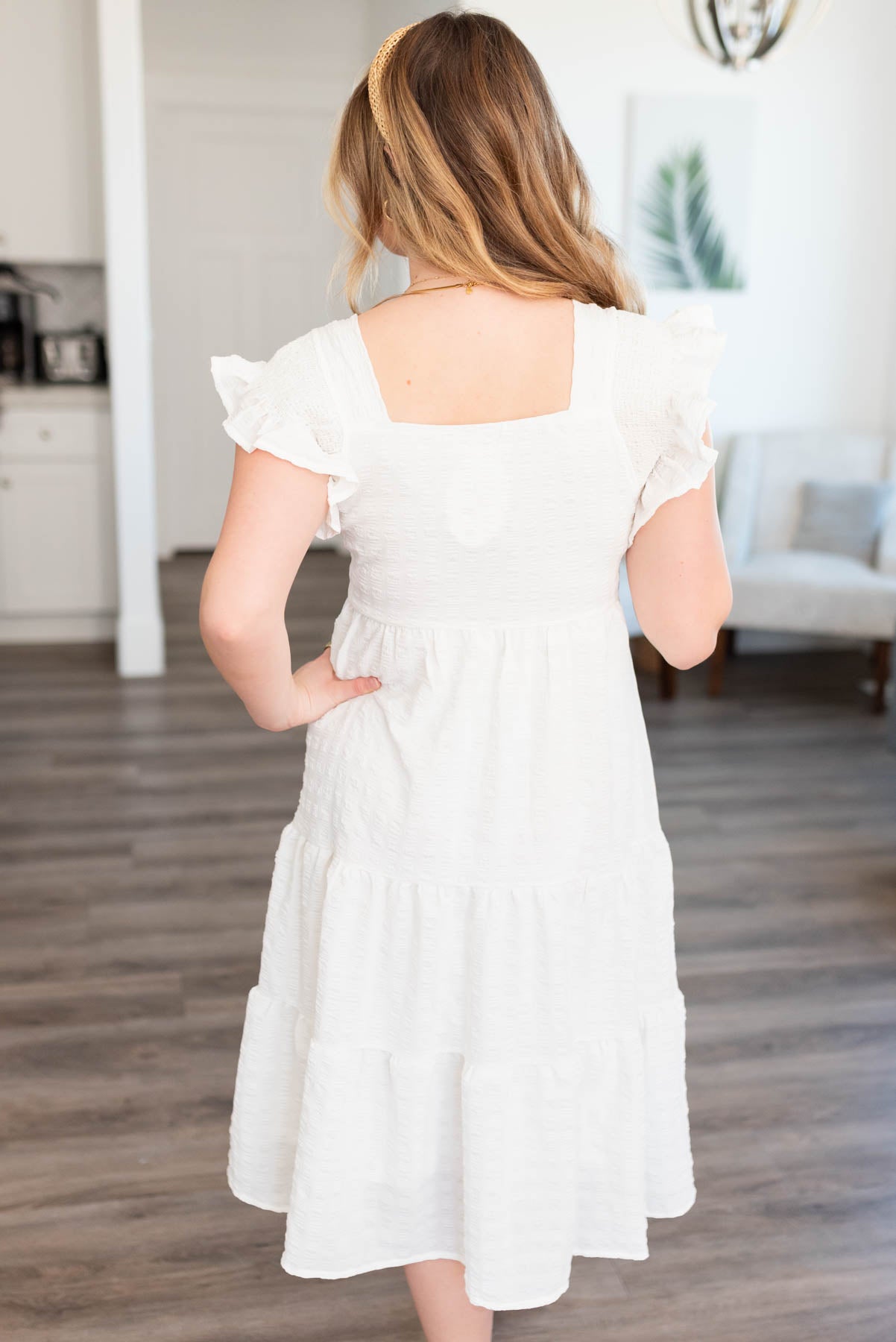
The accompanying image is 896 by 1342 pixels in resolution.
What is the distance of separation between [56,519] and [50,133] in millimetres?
1382

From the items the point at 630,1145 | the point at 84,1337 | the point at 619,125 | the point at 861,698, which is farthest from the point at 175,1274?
the point at 619,125

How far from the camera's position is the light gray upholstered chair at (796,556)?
4.35 m

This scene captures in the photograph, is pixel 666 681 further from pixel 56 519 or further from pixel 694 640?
pixel 694 640

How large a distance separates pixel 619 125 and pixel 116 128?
68.0 inches

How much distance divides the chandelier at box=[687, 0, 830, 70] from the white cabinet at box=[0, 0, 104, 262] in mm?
2426

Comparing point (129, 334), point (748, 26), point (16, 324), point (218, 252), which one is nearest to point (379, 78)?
point (748, 26)

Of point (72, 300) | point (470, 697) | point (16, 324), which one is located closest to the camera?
point (470, 697)

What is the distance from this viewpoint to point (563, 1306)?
69.5 inches

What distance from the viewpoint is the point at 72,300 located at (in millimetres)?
5387

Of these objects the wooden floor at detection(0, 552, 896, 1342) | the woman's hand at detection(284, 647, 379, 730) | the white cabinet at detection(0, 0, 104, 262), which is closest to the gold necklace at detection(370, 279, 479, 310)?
the woman's hand at detection(284, 647, 379, 730)

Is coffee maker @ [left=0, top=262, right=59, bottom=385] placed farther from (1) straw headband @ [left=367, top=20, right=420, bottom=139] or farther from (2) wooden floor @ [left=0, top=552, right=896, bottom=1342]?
(1) straw headband @ [left=367, top=20, right=420, bottom=139]

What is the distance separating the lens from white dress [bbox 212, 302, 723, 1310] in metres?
1.11

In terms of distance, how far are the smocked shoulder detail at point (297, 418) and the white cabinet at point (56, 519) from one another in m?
4.01

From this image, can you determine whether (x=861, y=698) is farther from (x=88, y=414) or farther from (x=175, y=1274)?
(x=175, y=1274)
